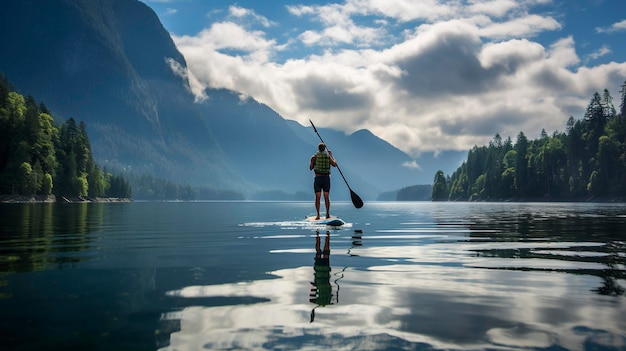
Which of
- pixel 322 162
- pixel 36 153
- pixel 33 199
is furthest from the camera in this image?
pixel 36 153

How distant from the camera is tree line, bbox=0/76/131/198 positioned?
90938 millimetres

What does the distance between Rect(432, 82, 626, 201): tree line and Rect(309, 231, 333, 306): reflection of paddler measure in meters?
133

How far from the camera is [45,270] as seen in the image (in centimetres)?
848

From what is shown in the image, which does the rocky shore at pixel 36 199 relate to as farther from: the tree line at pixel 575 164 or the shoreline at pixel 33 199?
the tree line at pixel 575 164

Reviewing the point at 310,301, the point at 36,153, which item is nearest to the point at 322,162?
the point at 310,301

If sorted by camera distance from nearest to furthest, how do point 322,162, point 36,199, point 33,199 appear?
point 322,162
point 33,199
point 36,199

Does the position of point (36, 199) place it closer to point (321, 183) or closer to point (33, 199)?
point (33, 199)

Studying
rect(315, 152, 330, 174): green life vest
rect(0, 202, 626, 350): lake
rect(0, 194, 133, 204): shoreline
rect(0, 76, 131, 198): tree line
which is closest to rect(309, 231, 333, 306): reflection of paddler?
rect(0, 202, 626, 350): lake

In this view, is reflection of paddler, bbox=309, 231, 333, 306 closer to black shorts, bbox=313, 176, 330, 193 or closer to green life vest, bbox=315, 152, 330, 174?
black shorts, bbox=313, 176, 330, 193

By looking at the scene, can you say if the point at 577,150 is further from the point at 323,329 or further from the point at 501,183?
the point at 323,329

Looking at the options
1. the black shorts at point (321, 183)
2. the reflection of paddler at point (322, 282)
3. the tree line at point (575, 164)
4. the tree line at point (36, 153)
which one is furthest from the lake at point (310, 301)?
the tree line at point (575, 164)

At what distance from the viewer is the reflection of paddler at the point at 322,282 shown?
6.19 m

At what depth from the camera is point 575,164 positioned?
483ft

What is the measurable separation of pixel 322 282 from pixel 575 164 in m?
162
